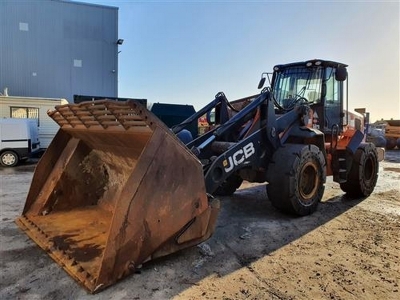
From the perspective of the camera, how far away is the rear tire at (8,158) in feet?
39.6

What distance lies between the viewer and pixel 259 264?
140 inches

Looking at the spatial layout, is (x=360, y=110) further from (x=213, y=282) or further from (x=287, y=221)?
(x=213, y=282)

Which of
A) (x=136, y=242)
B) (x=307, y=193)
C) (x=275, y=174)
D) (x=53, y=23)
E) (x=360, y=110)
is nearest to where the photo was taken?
(x=136, y=242)

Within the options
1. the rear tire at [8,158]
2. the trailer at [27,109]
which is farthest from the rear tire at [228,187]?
the trailer at [27,109]

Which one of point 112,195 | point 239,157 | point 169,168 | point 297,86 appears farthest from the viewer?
point 297,86

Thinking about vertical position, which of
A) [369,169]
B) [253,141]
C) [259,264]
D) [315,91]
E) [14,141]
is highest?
[315,91]

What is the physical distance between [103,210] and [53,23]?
21.8 m

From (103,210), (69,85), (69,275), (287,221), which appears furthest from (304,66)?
(69,85)

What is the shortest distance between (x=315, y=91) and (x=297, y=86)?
35 centimetres

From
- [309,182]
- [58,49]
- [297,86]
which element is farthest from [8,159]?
[58,49]

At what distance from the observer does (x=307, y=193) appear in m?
5.45

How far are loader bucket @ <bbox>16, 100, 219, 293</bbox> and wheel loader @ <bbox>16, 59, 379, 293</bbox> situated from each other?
11 mm

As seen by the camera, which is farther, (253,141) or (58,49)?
(58,49)

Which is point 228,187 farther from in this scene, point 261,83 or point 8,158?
point 8,158
